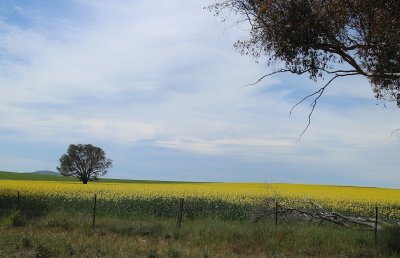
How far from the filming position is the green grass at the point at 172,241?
39.3 ft

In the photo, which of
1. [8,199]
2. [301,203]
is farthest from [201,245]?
[8,199]

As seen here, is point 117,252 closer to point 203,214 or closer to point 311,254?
point 311,254

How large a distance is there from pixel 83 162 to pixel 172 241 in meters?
76.4

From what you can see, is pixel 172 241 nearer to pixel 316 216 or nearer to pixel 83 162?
pixel 316 216

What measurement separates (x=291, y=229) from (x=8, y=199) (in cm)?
1972

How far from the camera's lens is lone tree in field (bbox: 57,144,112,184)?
3457 inches

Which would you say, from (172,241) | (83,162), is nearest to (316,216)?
(172,241)

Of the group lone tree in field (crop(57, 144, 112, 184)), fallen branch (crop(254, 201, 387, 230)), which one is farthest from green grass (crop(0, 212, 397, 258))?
lone tree in field (crop(57, 144, 112, 184))

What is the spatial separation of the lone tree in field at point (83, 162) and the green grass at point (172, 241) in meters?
71.5

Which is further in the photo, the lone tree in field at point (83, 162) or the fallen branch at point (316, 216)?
the lone tree in field at point (83, 162)

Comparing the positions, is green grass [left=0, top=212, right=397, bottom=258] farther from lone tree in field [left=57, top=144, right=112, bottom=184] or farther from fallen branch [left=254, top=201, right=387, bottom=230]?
lone tree in field [left=57, top=144, right=112, bottom=184]

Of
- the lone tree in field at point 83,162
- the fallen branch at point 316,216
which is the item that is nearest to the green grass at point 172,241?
the fallen branch at point 316,216

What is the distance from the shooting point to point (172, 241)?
50.6 ft

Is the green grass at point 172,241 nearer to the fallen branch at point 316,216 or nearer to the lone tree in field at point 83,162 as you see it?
the fallen branch at point 316,216
